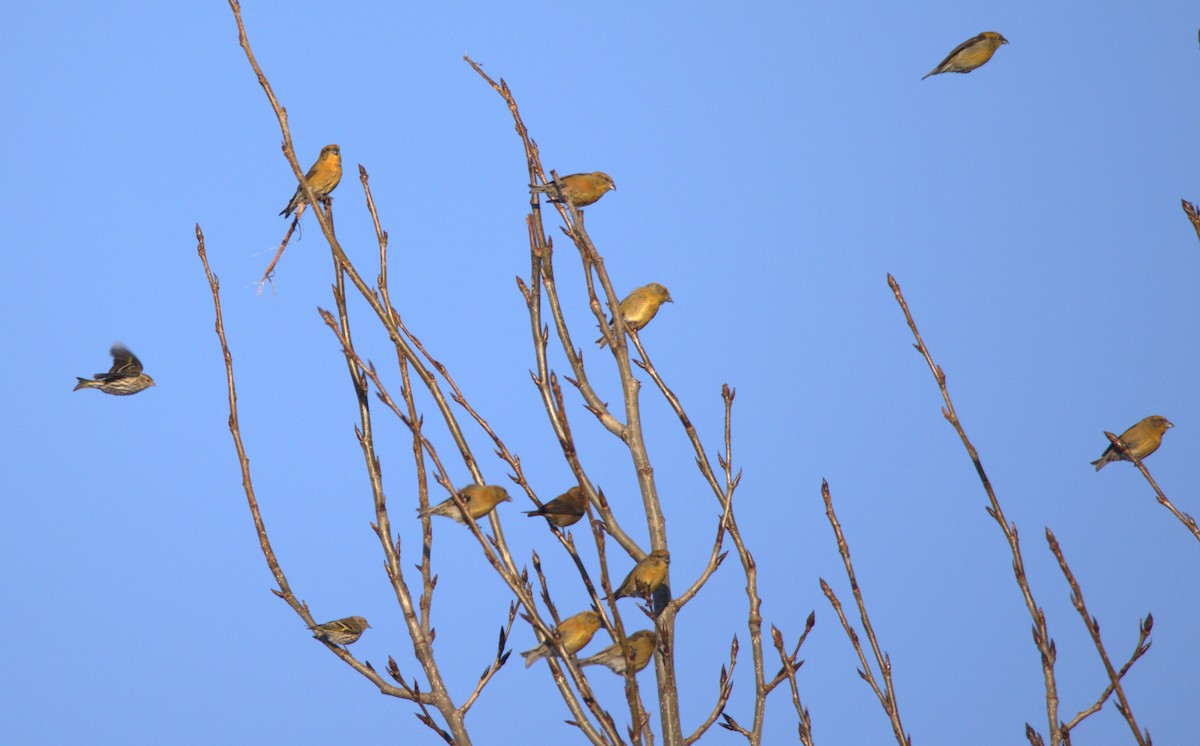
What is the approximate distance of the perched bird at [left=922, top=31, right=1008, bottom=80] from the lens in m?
9.79

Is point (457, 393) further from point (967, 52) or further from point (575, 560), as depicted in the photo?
point (967, 52)

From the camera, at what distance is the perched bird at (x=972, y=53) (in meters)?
9.79

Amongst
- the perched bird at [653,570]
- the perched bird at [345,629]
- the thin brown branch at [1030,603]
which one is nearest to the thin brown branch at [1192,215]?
the thin brown branch at [1030,603]

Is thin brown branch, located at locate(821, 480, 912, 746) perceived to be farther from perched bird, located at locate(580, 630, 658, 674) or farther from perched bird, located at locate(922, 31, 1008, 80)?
perched bird, located at locate(922, 31, 1008, 80)

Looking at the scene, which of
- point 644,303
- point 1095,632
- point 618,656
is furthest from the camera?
point 644,303

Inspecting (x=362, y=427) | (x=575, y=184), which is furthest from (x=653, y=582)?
(x=575, y=184)

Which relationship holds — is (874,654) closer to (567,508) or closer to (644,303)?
(567,508)

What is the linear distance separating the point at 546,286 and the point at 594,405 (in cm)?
53

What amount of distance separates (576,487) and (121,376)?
629 centimetres

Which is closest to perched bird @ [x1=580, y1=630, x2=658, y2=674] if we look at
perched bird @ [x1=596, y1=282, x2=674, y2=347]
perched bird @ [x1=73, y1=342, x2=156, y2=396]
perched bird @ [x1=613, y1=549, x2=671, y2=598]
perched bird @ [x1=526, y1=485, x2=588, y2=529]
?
perched bird @ [x1=526, y1=485, x2=588, y2=529]

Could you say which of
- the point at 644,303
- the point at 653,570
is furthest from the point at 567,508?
the point at 644,303

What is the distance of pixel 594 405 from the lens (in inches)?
196

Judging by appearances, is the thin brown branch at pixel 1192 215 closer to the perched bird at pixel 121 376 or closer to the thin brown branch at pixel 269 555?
the thin brown branch at pixel 269 555

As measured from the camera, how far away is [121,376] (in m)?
11.7
